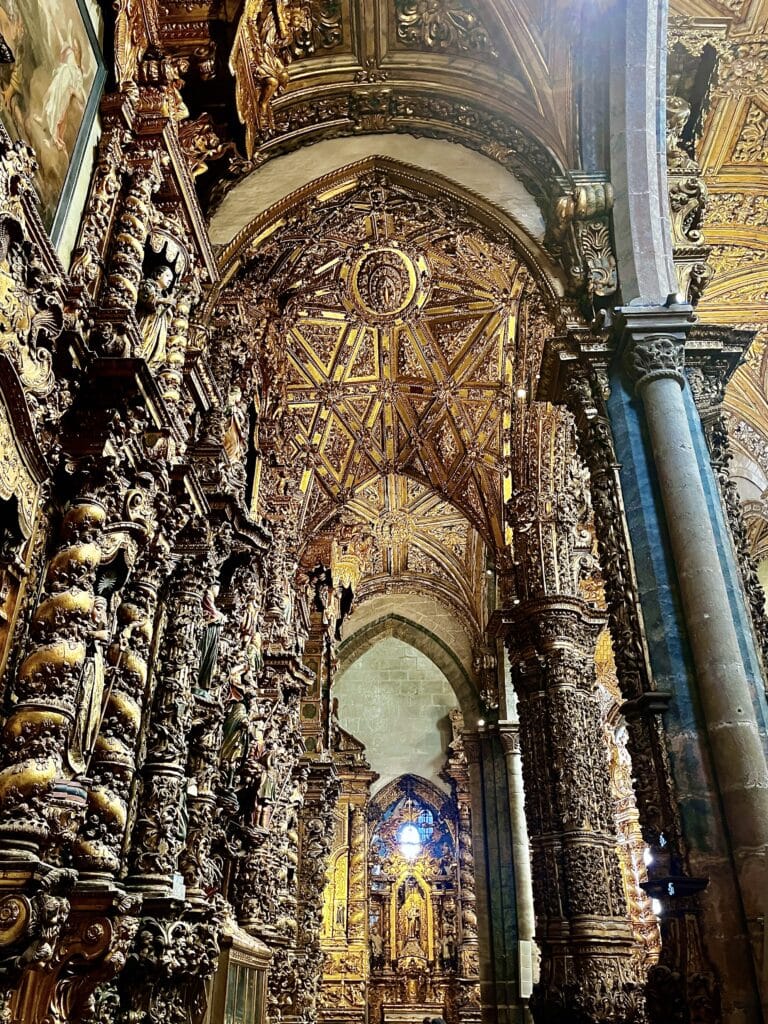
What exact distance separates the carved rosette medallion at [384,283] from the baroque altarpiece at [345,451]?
5 cm

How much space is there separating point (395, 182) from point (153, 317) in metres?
4.15

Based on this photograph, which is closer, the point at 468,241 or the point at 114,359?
the point at 114,359

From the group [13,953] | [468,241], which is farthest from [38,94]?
[468,241]

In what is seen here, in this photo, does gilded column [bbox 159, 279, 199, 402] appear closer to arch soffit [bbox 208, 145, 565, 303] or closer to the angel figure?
arch soffit [bbox 208, 145, 565, 303]

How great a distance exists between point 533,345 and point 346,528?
19.9 ft

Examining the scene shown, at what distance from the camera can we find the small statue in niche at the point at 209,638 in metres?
5.77

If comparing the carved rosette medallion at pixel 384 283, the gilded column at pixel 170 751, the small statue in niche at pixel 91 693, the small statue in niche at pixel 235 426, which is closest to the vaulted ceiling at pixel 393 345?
the carved rosette medallion at pixel 384 283

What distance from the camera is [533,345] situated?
10.5 m

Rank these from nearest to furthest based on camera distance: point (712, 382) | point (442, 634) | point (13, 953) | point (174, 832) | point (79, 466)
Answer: point (13, 953), point (79, 466), point (174, 832), point (712, 382), point (442, 634)

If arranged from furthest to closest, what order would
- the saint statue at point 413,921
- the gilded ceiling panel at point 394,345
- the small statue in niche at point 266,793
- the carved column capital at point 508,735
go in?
1. the saint statue at point 413,921
2. the carved column capital at point 508,735
3. the gilded ceiling panel at point 394,345
4. the small statue in niche at point 266,793

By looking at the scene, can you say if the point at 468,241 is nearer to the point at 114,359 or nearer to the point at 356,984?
the point at 114,359

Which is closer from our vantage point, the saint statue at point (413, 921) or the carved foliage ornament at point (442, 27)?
the carved foliage ornament at point (442, 27)

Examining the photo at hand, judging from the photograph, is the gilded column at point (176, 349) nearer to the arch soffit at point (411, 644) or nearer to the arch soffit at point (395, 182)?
the arch soffit at point (395, 182)

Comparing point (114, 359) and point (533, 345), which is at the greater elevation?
point (533, 345)
